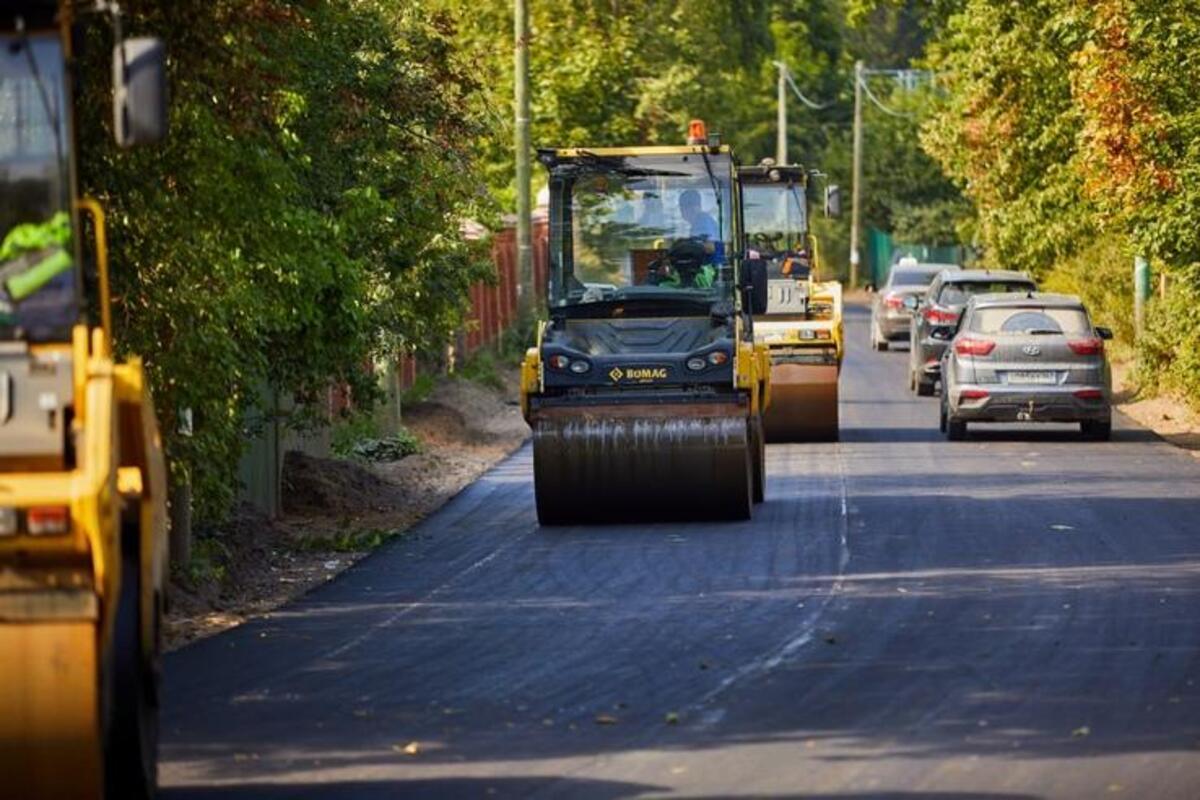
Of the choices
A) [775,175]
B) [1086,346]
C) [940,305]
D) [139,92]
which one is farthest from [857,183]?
[139,92]

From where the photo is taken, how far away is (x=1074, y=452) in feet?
93.9

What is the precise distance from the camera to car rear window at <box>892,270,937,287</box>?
1993 inches

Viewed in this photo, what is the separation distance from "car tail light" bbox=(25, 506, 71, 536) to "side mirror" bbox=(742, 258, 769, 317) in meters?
13.8

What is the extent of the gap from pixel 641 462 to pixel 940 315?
51.7 ft

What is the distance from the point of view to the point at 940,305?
3672 centimetres

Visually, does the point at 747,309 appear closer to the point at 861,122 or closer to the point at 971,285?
the point at 971,285

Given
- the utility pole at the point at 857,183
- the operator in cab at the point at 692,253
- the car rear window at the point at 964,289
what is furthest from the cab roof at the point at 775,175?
the utility pole at the point at 857,183

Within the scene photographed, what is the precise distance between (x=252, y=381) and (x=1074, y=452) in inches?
485

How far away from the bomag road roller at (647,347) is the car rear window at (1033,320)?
717 cm

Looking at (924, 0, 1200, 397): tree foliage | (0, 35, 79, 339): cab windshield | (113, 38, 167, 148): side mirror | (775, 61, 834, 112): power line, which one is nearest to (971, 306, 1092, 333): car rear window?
(924, 0, 1200, 397): tree foliage

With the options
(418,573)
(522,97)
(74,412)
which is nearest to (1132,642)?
(418,573)

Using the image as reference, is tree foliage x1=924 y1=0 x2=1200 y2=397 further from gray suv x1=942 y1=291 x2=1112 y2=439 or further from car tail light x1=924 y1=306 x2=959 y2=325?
car tail light x1=924 y1=306 x2=959 y2=325

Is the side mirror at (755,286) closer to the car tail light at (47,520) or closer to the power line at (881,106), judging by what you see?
the car tail light at (47,520)

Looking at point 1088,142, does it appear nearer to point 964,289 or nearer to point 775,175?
point 775,175
